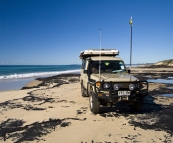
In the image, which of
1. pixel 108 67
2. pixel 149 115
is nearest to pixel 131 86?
pixel 149 115

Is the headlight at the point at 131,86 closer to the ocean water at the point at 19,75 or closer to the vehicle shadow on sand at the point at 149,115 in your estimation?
the vehicle shadow on sand at the point at 149,115

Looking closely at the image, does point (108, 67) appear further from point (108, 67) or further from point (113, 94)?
point (113, 94)

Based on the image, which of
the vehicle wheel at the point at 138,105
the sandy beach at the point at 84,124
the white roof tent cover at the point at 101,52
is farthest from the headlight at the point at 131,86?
the white roof tent cover at the point at 101,52

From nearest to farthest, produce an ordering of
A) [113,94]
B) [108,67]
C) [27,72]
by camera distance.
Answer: [113,94] → [108,67] → [27,72]

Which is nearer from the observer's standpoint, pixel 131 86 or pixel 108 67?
pixel 131 86

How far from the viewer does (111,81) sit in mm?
5742

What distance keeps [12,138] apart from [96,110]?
2.88 meters

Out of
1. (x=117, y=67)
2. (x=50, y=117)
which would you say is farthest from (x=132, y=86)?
(x=50, y=117)

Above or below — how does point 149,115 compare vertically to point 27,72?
below

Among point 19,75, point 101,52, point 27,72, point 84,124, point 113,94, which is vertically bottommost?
point 84,124

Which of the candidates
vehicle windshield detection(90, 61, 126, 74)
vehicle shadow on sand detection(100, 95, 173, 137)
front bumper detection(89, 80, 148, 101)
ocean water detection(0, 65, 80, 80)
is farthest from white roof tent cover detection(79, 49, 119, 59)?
ocean water detection(0, 65, 80, 80)

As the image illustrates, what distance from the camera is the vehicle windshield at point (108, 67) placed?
7.46 meters

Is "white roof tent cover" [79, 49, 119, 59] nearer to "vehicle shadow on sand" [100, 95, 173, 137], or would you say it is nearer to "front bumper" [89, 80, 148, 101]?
"vehicle shadow on sand" [100, 95, 173, 137]

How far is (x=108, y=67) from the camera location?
7547mm
